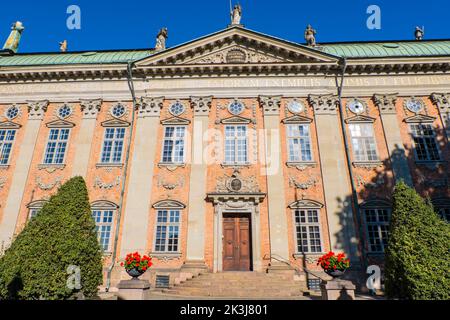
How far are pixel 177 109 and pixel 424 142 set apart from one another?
14.8 meters

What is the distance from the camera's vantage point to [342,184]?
53.6 ft

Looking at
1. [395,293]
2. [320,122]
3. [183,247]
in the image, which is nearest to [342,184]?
[320,122]

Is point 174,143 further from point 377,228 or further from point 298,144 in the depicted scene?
point 377,228

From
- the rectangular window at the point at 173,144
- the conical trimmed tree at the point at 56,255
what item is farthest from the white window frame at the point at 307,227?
the conical trimmed tree at the point at 56,255

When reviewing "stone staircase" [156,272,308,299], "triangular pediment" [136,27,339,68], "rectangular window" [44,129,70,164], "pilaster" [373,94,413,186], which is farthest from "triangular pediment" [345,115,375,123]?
"rectangular window" [44,129,70,164]

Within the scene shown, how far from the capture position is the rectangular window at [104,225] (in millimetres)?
15780

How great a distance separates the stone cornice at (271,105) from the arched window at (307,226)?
18.6ft

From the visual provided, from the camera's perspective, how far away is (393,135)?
17.2 meters

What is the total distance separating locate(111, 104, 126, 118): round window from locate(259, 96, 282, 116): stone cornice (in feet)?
28.5

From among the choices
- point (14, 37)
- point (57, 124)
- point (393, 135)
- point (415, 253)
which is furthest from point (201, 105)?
point (14, 37)

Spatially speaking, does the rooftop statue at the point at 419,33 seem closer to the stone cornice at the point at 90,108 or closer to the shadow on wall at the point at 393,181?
the shadow on wall at the point at 393,181

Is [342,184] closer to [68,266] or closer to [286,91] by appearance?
[286,91]

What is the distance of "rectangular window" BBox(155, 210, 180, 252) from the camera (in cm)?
1559

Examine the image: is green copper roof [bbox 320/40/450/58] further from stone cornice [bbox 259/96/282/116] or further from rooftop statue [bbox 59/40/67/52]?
rooftop statue [bbox 59/40/67/52]
